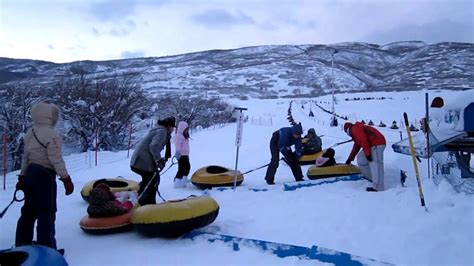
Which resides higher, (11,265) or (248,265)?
(11,265)

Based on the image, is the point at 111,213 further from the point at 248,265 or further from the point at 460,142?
the point at 460,142

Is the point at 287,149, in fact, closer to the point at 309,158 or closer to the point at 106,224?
the point at 309,158

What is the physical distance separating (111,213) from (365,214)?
141 inches

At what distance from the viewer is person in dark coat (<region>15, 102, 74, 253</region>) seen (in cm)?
433

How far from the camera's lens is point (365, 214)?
581 centimetres

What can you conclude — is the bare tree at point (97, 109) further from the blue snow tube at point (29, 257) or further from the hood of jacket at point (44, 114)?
the blue snow tube at point (29, 257)

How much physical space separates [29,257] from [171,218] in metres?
1.82

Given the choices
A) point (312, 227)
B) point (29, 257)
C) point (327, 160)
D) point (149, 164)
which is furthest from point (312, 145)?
point (29, 257)

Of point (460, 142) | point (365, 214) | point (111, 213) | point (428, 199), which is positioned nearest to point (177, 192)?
point (111, 213)

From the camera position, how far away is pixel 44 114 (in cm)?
441

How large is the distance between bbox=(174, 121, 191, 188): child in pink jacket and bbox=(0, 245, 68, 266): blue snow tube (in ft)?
16.7

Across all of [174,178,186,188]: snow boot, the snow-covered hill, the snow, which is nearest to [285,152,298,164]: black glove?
the snow

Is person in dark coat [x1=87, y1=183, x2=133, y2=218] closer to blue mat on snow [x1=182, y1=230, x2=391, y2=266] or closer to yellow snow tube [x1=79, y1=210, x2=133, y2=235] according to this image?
yellow snow tube [x1=79, y1=210, x2=133, y2=235]

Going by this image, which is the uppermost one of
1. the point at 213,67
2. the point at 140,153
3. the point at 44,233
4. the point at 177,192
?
the point at 213,67
